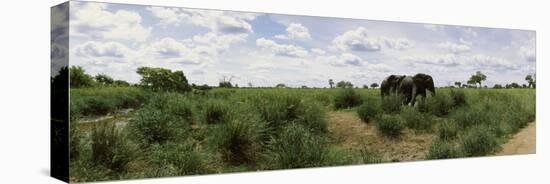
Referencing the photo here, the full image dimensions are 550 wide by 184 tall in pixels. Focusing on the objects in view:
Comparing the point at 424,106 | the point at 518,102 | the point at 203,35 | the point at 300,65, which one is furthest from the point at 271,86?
the point at 518,102

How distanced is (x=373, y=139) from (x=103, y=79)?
3707 mm

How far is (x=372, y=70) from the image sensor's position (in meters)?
9.16

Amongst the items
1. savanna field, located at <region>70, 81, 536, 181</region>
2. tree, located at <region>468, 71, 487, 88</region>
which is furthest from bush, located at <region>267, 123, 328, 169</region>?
tree, located at <region>468, 71, 487, 88</region>

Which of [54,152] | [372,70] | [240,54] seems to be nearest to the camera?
[54,152]

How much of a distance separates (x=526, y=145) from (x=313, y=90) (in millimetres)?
3896

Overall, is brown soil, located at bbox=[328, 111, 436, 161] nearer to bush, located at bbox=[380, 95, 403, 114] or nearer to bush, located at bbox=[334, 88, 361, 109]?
bush, located at bbox=[334, 88, 361, 109]

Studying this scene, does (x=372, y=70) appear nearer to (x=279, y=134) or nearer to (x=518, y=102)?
(x=279, y=134)

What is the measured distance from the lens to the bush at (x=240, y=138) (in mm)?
7926

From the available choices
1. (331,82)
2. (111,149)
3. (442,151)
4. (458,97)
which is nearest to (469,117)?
(458,97)

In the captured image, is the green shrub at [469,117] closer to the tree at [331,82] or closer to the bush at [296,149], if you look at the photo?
the tree at [331,82]

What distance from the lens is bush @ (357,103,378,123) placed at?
910 centimetres

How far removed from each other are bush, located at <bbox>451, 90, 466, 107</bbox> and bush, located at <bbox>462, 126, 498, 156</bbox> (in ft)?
1.32

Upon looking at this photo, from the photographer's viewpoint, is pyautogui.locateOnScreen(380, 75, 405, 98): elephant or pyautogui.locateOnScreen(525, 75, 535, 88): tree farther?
pyautogui.locateOnScreen(525, 75, 535, 88): tree

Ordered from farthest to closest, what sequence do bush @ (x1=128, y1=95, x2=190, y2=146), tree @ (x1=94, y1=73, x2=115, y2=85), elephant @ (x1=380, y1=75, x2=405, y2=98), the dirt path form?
the dirt path < elephant @ (x1=380, y1=75, x2=405, y2=98) < bush @ (x1=128, y1=95, x2=190, y2=146) < tree @ (x1=94, y1=73, x2=115, y2=85)
